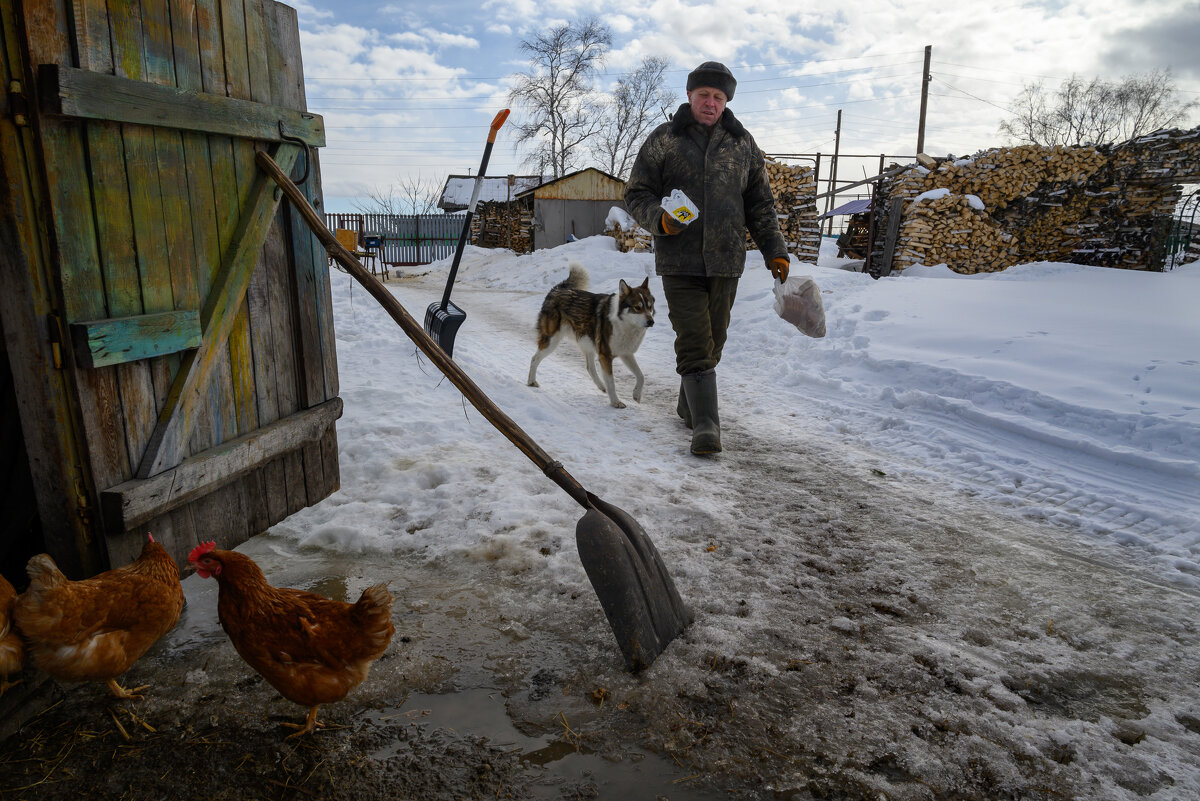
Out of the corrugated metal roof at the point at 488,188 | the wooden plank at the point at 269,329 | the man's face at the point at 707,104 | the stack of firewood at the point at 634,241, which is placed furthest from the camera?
the corrugated metal roof at the point at 488,188

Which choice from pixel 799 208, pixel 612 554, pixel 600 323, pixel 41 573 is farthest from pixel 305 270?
pixel 799 208

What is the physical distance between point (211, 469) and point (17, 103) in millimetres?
Answer: 1332

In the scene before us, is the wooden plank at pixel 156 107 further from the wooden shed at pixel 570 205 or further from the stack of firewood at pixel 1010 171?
the wooden shed at pixel 570 205

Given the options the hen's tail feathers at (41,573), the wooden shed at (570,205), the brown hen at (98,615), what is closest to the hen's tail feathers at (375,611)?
the brown hen at (98,615)

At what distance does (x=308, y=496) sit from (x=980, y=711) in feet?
9.89

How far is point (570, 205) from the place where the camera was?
89.9 feet

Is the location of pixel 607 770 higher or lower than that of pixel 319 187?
lower

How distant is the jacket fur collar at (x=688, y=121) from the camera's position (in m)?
4.60

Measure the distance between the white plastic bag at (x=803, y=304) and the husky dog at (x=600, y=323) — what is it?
1.22 metres

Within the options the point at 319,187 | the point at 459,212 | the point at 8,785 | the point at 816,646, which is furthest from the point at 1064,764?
the point at 459,212

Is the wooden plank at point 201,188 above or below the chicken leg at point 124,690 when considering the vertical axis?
above

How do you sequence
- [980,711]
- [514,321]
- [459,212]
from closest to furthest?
[980,711]
[514,321]
[459,212]

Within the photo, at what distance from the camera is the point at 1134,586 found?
2879 millimetres

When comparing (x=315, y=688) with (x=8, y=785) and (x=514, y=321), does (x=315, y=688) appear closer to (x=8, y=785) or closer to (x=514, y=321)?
(x=8, y=785)
